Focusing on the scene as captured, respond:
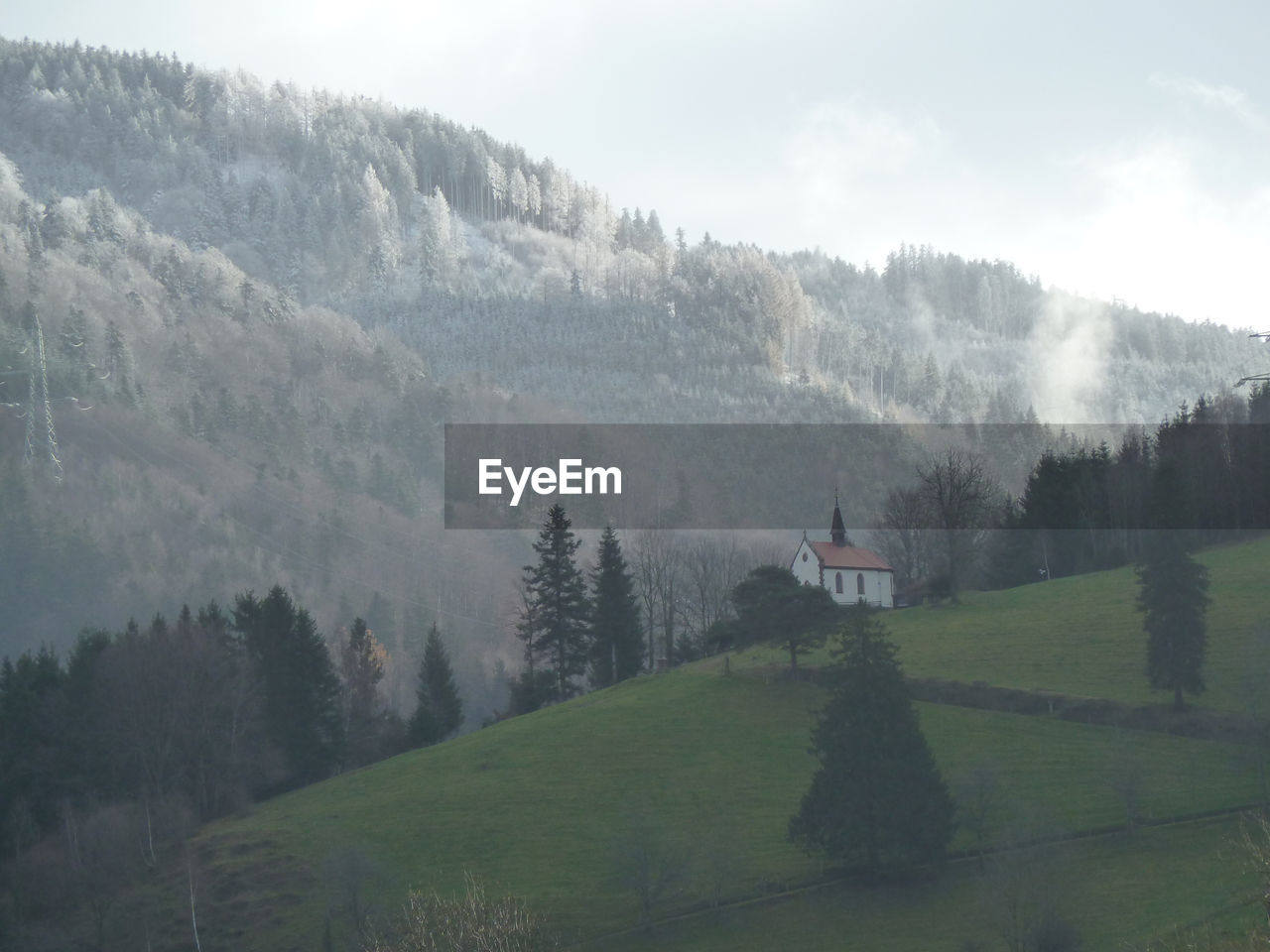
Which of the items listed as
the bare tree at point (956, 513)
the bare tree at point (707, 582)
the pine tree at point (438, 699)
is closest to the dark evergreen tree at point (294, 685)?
the pine tree at point (438, 699)

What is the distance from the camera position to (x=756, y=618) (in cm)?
6581

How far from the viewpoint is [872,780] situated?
47.4 m

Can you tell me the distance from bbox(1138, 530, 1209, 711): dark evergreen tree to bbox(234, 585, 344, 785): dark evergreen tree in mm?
39473

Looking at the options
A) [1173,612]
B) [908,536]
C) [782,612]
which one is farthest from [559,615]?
[1173,612]

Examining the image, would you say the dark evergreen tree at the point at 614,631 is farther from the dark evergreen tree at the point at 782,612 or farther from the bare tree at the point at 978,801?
the bare tree at the point at 978,801

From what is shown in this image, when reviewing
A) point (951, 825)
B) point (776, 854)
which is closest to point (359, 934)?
point (776, 854)

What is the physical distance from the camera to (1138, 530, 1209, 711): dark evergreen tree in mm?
54594

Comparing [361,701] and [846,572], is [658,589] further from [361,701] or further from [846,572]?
[361,701]

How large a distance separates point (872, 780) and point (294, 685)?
33.9 m

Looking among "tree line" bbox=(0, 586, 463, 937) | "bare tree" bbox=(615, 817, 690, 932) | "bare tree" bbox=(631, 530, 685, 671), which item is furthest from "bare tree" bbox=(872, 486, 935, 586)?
"bare tree" bbox=(615, 817, 690, 932)

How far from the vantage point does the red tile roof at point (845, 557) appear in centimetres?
8390

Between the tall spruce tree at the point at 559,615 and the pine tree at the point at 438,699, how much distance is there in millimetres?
4969

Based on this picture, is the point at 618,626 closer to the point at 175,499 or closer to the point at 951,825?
the point at 951,825

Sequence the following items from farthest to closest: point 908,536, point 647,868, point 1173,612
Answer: point 908,536 → point 1173,612 → point 647,868
